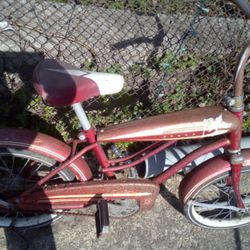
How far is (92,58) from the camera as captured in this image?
10.1 feet

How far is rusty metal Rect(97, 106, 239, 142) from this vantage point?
6.92 feet

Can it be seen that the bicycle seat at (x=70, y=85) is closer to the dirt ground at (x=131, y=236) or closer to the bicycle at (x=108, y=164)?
the bicycle at (x=108, y=164)

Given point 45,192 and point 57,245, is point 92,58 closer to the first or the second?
point 45,192

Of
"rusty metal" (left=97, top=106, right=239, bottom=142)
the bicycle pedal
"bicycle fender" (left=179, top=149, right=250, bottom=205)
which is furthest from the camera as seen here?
the bicycle pedal

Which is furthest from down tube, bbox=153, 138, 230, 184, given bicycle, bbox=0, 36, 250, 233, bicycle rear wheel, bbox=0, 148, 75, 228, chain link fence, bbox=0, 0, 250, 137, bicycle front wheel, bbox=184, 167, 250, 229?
chain link fence, bbox=0, 0, 250, 137

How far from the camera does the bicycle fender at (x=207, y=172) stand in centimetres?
236

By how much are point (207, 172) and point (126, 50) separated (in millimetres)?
1315

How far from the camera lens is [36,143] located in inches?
91.7

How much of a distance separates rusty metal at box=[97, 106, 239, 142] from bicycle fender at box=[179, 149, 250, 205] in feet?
0.96

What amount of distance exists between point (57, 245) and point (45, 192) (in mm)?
579

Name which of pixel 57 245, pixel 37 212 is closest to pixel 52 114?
pixel 37 212

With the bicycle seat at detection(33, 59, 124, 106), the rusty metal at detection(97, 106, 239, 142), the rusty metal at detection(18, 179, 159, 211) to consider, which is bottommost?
the rusty metal at detection(18, 179, 159, 211)

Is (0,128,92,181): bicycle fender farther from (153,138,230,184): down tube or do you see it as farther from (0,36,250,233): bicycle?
(153,138,230,184): down tube

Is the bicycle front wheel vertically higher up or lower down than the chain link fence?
lower down
